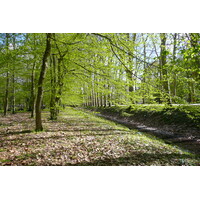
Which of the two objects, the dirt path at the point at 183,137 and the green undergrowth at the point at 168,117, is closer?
the dirt path at the point at 183,137

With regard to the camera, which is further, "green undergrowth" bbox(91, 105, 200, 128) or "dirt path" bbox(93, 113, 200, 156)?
"green undergrowth" bbox(91, 105, 200, 128)

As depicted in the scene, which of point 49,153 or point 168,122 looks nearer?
point 49,153

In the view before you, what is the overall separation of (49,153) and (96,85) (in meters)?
3.57

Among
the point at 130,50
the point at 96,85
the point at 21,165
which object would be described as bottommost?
the point at 21,165

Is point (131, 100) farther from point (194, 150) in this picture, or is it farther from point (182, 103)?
point (194, 150)

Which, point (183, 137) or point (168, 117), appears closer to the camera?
point (183, 137)

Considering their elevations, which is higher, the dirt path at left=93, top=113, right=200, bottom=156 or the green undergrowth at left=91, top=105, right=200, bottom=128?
the green undergrowth at left=91, top=105, right=200, bottom=128

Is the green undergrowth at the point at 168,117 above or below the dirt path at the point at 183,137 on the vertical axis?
above

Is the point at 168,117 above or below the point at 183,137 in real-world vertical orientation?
above

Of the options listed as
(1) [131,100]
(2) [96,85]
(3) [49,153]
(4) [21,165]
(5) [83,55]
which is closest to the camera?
(4) [21,165]

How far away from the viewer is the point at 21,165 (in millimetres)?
3771
